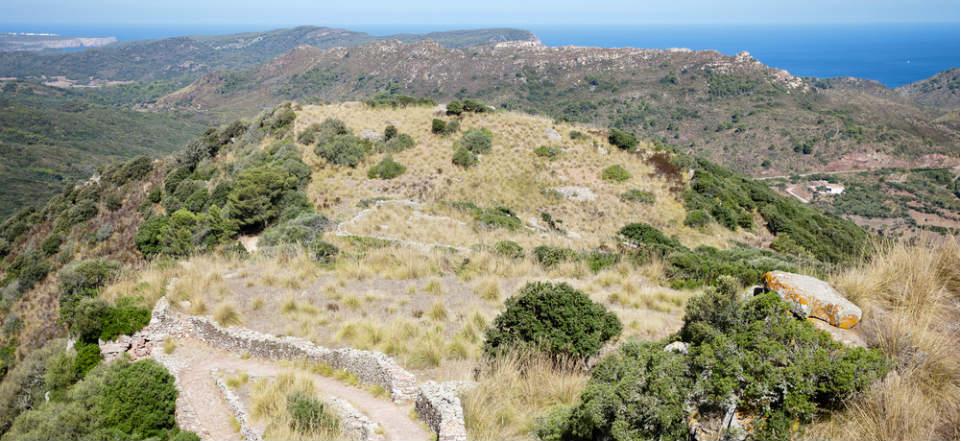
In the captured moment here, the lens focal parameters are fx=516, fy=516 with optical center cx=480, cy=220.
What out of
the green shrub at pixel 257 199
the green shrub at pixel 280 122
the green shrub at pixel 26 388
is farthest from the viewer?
the green shrub at pixel 280 122

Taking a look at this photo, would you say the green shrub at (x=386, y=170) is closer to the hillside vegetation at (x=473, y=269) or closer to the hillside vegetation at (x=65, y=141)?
the hillside vegetation at (x=473, y=269)

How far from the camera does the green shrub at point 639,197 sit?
83.5 ft

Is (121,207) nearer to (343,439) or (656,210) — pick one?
(656,210)

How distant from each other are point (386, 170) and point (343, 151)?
3.33m

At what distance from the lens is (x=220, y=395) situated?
806cm

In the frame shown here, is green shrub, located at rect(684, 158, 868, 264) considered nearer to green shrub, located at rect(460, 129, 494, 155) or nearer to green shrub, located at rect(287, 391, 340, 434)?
green shrub, located at rect(460, 129, 494, 155)

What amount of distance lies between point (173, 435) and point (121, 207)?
35.9 metres

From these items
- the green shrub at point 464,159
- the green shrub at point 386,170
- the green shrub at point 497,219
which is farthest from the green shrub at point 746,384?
the green shrub at point 464,159

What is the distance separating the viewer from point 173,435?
758 centimetres

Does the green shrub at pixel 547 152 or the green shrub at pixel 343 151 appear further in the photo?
the green shrub at pixel 547 152

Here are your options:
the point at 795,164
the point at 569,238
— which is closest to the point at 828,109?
the point at 795,164

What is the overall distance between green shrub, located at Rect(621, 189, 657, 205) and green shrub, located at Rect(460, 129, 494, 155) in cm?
794

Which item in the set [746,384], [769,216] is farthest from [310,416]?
[769,216]

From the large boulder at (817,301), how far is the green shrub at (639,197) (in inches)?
762
